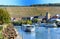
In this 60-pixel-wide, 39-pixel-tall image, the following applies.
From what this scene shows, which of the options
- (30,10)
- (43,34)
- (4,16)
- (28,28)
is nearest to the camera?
(4,16)

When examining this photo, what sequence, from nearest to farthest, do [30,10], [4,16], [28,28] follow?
[4,16] < [30,10] < [28,28]

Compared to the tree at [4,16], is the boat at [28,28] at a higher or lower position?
lower

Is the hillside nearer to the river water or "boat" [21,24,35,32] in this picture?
"boat" [21,24,35,32]

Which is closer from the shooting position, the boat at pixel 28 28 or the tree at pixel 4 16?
the tree at pixel 4 16

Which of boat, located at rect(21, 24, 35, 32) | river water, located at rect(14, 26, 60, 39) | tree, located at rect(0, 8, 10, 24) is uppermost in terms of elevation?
tree, located at rect(0, 8, 10, 24)

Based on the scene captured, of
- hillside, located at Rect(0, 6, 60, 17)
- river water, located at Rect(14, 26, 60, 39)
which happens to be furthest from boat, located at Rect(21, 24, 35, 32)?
hillside, located at Rect(0, 6, 60, 17)

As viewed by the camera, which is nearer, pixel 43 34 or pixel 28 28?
pixel 28 28

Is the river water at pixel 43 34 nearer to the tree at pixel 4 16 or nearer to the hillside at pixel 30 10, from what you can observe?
the hillside at pixel 30 10

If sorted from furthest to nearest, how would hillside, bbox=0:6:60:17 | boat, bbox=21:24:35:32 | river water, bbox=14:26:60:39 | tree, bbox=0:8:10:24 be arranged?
river water, bbox=14:26:60:39
boat, bbox=21:24:35:32
hillside, bbox=0:6:60:17
tree, bbox=0:8:10:24

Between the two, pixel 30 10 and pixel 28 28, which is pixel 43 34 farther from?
pixel 30 10

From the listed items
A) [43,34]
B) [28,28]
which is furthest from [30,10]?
[43,34]

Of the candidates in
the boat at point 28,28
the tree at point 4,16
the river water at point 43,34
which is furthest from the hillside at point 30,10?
the river water at point 43,34

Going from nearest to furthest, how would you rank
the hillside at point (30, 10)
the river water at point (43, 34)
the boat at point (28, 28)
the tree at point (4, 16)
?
the tree at point (4, 16), the hillside at point (30, 10), the boat at point (28, 28), the river water at point (43, 34)

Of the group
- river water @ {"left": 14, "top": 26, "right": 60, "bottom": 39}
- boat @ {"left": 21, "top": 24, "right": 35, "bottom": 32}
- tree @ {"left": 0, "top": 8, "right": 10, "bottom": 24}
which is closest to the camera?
tree @ {"left": 0, "top": 8, "right": 10, "bottom": 24}
